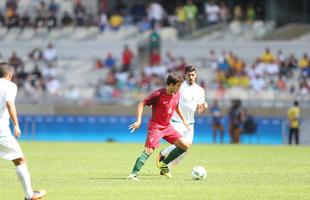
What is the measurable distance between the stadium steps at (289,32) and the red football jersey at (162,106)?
31659 mm

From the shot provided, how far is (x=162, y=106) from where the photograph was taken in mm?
19406

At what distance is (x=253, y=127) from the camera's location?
42688 mm

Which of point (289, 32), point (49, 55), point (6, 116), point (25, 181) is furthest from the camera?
point (49, 55)

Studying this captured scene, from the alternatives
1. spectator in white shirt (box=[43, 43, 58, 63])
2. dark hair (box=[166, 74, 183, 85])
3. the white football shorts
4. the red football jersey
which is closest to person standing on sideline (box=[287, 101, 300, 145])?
spectator in white shirt (box=[43, 43, 58, 63])

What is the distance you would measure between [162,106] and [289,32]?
1276 inches

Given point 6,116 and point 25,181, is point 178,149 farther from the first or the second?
point 25,181

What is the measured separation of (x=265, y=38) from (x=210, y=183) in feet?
107

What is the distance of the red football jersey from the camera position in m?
19.3

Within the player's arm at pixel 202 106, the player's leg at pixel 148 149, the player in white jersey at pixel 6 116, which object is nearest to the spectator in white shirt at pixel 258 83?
the player's arm at pixel 202 106

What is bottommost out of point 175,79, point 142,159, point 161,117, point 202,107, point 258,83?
point 258,83

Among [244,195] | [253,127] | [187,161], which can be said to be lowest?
[253,127]

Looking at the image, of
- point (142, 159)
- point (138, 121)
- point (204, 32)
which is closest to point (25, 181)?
point (138, 121)

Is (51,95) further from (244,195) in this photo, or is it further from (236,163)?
(244,195)

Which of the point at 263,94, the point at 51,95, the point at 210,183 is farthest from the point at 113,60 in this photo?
the point at 210,183
